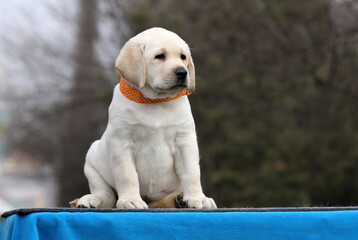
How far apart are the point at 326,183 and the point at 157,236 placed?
32.8 ft

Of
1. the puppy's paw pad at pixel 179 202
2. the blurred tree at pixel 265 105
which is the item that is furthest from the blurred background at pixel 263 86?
the puppy's paw pad at pixel 179 202

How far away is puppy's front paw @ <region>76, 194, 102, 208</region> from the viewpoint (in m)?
2.85

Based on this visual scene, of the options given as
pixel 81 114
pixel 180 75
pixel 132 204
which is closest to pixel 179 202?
pixel 132 204

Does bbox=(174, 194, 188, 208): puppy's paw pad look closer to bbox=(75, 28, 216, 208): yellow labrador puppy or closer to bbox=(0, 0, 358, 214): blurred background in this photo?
bbox=(75, 28, 216, 208): yellow labrador puppy

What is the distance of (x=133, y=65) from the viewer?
2.92 meters

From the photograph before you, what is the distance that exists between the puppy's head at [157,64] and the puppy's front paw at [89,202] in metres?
0.68

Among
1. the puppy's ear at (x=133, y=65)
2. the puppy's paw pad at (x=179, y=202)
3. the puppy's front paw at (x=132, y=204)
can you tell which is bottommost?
the puppy's paw pad at (x=179, y=202)

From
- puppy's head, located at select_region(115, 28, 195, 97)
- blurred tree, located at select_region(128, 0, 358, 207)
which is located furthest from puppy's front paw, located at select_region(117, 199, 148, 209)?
blurred tree, located at select_region(128, 0, 358, 207)

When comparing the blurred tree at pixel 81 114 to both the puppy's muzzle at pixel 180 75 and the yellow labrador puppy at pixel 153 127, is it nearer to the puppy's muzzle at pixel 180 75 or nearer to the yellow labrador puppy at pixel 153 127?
the yellow labrador puppy at pixel 153 127

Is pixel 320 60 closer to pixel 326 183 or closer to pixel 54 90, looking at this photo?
pixel 326 183

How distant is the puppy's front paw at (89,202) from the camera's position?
2852mm

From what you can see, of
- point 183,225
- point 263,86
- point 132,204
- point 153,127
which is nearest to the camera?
point 183,225

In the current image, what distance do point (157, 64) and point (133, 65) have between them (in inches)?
5.3

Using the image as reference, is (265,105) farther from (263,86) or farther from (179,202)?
(179,202)
